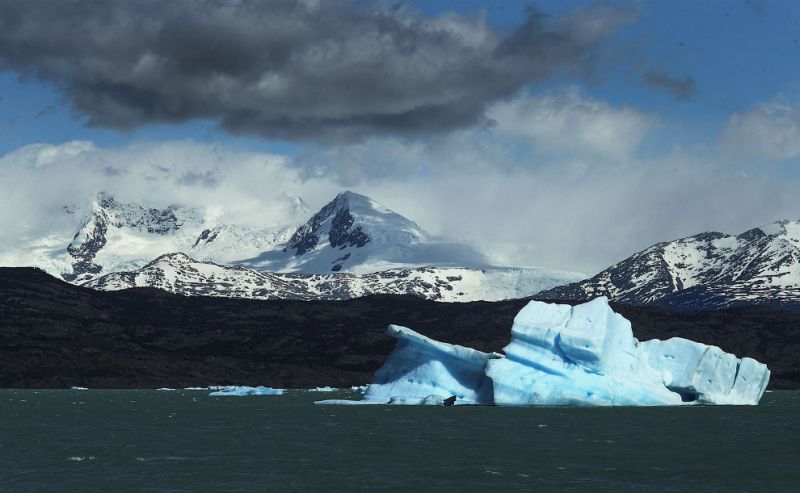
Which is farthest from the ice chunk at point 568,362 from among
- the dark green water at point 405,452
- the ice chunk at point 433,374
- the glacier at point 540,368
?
the ice chunk at point 433,374

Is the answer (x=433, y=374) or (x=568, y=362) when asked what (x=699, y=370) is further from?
(x=433, y=374)

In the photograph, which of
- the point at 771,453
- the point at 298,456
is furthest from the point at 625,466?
the point at 298,456

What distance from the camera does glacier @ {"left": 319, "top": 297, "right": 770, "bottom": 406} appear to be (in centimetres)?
11000

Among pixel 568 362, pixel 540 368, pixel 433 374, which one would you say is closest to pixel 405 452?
pixel 540 368

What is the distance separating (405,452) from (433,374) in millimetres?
48041

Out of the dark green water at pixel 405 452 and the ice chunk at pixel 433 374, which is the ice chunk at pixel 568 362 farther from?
the ice chunk at pixel 433 374

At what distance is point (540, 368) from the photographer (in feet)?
366

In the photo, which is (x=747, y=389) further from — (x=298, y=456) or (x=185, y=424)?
(x=298, y=456)

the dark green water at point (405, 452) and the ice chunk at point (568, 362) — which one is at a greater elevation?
the ice chunk at point (568, 362)

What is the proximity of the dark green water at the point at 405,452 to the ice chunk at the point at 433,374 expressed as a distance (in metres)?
6.54

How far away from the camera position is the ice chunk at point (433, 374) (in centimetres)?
11350

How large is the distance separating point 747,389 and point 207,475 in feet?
298

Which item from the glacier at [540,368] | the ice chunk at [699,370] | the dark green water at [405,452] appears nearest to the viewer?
the dark green water at [405,452]

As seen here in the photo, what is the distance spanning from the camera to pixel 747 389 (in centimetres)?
13125
